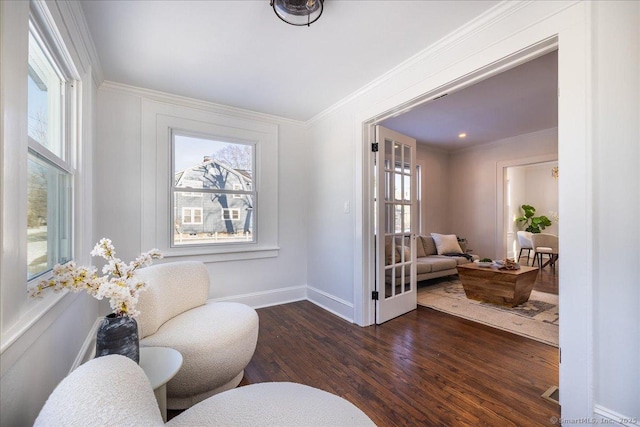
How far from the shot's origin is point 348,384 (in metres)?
1.92

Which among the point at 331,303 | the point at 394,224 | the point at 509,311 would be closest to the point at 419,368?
the point at 331,303

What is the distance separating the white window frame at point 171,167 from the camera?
3000 mm

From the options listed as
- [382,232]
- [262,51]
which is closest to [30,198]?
[262,51]

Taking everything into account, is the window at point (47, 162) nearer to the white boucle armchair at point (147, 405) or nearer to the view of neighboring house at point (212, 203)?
the white boucle armchair at point (147, 405)

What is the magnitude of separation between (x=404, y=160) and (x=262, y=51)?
6.60 ft

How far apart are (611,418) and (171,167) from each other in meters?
3.85

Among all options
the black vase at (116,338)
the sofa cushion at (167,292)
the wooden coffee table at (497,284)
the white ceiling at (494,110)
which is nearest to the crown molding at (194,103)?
the white ceiling at (494,110)

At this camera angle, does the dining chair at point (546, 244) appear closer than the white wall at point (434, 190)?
Yes

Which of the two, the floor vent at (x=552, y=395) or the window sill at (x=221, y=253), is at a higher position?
the window sill at (x=221, y=253)

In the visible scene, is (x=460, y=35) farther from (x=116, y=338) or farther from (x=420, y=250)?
(x=420, y=250)

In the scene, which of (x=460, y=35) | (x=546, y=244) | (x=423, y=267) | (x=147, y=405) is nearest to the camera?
(x=147, y=405)

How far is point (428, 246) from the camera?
5.25 m

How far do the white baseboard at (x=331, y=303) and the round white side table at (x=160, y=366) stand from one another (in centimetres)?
197

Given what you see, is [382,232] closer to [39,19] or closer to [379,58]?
[379,58]
